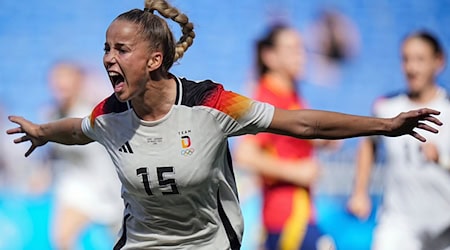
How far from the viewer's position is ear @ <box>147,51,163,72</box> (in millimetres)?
4008

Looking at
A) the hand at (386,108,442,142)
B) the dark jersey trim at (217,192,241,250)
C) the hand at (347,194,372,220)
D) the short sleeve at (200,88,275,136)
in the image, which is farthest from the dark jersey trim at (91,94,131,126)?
the hand at (347,194,372,220)

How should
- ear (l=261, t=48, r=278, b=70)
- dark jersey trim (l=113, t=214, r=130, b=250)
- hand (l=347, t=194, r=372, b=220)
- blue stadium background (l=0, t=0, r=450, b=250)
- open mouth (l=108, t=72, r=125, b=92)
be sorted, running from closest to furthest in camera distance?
1. open mouth (l=108, t=72, r=125, b=92)
2. dark jersey trim (l=113, t=214, r=130, b=250)
3. hand (l=347, t=194, r=372, b=220)
4. ear (l=261, t=48, r=278, b=70)
5. blue stadium background (l=0, t=0, r=450, b=250)

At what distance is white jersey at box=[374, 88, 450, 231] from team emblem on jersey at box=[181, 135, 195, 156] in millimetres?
3762

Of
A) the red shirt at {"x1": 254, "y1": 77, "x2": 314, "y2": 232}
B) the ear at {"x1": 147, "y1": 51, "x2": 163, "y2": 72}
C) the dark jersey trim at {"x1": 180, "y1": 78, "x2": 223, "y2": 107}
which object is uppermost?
the ear at {"x1": 147, "y1": 51, "x2": 163, "y2": 72}

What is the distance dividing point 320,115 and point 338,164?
494cm

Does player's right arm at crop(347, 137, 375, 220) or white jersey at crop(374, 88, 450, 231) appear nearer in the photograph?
white jersey at crop(374, 88, 450, 231)

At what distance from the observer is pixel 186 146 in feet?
13.2

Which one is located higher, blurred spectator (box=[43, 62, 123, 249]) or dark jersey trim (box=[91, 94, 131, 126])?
dark jersey trim (box=[91, 94, 131, 126])

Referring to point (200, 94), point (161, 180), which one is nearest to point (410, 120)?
point (200, 94)

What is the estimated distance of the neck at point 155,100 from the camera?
4039 millimetres

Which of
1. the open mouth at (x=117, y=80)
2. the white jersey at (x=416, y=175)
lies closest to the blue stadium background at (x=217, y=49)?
the white jersey at (x=416, y=175)

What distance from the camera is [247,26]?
9.20m

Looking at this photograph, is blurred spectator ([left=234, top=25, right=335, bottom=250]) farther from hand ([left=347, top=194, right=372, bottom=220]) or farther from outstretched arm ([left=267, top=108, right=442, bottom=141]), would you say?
outstretched arm ([left=267, top=108, right=442, bottom=141])

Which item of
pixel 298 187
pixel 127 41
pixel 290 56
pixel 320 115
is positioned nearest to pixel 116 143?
pixel 127 41
